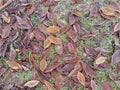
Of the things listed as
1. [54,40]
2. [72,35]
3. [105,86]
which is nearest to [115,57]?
[105,86]

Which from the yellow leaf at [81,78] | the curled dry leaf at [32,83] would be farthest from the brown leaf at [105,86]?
the curled dry leaf at [32,83]

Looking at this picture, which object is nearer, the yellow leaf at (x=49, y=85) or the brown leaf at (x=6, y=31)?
the yellow leaf at (x=49, y=85)

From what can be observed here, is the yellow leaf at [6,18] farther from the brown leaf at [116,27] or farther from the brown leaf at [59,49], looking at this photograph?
the brown leaf at [116,27]

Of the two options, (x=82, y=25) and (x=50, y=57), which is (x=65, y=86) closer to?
(x=50, y=57)

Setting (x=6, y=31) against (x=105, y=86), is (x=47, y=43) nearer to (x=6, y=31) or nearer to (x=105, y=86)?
(x=6, y=31)

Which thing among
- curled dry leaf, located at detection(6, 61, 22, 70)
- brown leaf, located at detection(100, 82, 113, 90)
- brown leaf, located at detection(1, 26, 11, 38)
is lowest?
brown leaf, located at detection(100, 82, 113, 90)

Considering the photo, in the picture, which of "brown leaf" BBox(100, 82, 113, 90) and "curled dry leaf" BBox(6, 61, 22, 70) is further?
"curled dry leaf" BBox(6, 61, 22, 70)

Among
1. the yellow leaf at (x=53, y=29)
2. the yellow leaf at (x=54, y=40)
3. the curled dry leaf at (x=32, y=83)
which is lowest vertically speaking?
the curled dry leaf at (x=32, y=83)

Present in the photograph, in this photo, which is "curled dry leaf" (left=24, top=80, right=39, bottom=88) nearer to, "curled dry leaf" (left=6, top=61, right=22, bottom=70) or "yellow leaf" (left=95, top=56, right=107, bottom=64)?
"curled dry leaf" (left=6, top=61, right=22, bottom=70)

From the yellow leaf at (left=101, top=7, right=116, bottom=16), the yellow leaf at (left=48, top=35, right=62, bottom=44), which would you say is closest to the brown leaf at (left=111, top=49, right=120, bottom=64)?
the yellow leaf at (left=101, top=7, right=116, bottom=16)
